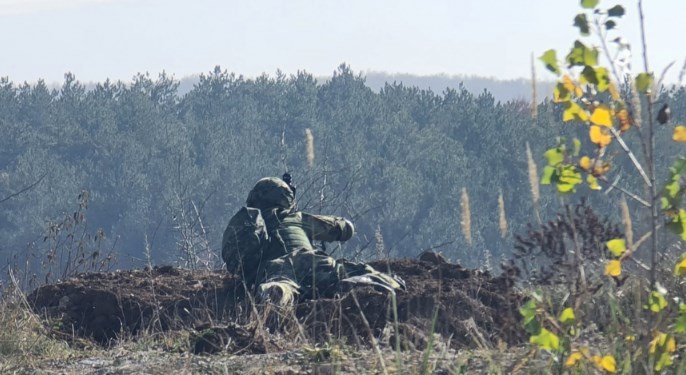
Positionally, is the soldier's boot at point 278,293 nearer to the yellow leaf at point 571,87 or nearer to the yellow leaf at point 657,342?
the yellow leaf at point 657,342

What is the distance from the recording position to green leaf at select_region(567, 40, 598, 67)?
482cm

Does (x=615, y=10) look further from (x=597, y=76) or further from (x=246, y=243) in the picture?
(x=246, y=243)

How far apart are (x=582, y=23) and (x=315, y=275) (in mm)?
4711

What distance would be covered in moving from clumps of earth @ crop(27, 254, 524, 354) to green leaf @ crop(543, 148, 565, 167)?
86.6 inches

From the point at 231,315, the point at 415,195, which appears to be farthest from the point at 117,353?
the point at 415,195

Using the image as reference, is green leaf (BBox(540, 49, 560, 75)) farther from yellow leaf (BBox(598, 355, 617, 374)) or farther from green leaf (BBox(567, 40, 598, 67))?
yellow leaf (BBox(598, 355, 617, 374))

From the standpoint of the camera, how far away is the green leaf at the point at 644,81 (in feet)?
15.6

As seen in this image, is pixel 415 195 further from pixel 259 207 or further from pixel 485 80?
pixel 485 80

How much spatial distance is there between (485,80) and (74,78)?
327 feet

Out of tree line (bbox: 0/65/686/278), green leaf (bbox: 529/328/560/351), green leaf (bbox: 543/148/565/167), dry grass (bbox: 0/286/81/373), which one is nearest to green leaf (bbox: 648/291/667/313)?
green leaf (bbox: 529/328/560/351)

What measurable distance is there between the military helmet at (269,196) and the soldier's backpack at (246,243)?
1.15 ft

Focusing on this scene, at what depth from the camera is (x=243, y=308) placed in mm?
9164

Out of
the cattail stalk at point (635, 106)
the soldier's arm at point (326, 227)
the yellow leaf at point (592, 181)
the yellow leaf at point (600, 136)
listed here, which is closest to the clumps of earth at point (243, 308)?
the soldier's arm at point (326, 227)

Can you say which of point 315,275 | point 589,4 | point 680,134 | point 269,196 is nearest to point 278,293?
point 315,275
